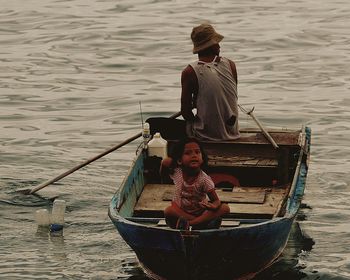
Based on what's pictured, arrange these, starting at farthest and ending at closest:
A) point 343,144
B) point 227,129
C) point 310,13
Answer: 1. point 310,13
2. point 343,144
3. point 227,129

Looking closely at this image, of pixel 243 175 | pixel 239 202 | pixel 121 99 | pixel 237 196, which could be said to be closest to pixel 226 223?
pixel 239 202

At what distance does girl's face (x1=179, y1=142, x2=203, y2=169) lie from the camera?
34.6 ft

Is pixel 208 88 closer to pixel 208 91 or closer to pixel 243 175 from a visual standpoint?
pixel 208 91

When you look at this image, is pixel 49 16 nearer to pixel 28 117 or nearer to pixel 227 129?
pixel 28 117

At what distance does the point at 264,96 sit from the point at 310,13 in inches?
357

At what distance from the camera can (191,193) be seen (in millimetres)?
10758

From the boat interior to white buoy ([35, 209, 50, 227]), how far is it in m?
1.26

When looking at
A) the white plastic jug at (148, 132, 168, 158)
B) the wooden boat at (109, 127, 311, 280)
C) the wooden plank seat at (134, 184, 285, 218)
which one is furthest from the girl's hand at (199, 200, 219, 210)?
the white plastic jug at (148, 132, 168, 158)

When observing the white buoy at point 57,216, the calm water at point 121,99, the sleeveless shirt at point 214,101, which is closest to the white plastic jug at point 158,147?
the sleeveless shirt at point 214,101

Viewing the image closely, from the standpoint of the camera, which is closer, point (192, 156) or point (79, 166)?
point (192, 156)

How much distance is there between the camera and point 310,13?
30219 millimetres

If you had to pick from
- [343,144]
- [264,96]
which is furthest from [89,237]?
[264,96]

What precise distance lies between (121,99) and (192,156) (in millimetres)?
11226

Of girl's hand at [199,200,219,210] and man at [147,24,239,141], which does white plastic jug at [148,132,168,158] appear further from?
girl's hand at [199,200,219,210]
